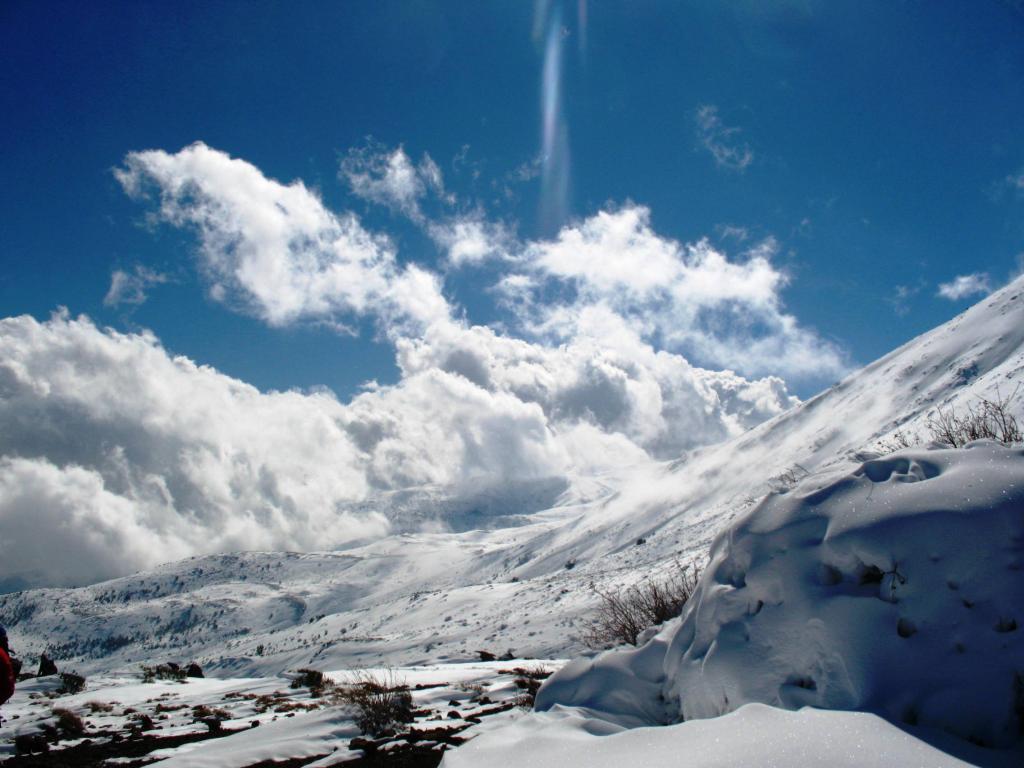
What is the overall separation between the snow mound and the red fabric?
22.1 feet

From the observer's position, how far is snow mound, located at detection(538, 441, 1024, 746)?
3.94 m

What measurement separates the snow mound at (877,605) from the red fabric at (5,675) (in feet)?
22.1

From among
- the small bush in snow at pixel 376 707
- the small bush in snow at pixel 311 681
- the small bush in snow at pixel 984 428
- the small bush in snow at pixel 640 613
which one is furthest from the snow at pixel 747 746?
the small bush in snow at pixel 311 681

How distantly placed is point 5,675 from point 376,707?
4.92m

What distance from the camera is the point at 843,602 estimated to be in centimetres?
454

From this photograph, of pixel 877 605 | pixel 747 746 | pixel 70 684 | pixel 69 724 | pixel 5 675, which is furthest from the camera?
pixel 70 684

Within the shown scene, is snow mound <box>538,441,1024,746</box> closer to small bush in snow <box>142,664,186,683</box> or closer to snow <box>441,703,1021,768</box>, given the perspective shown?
snow <box>441,703,1021,768</box>

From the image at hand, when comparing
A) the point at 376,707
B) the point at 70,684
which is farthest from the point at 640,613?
the point at 70,684

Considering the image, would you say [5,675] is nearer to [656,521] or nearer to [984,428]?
[984,428]

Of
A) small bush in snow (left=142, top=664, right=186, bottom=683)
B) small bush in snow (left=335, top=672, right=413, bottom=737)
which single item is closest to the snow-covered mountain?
small bush in snow (left=335, top=672, right=413, bottom=737)

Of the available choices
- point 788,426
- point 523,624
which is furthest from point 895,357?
point 523,624

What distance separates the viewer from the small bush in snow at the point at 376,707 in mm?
9016

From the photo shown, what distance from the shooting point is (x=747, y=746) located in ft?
12.0

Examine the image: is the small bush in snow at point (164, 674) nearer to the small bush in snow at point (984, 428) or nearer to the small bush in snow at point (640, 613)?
the small bush in snow at point (640, 613)
